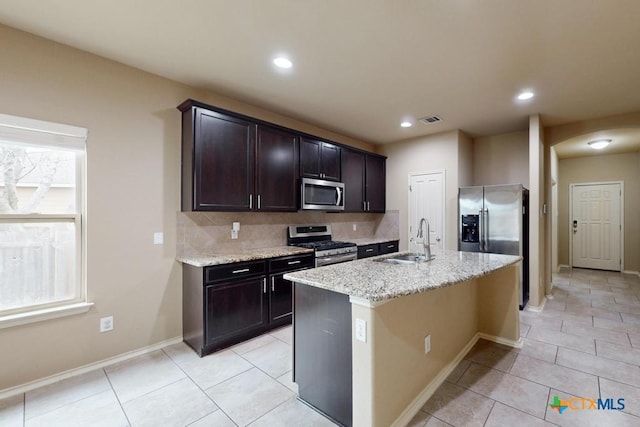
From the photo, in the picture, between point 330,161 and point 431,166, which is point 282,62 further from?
point 431,166

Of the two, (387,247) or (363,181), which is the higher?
(363,181)

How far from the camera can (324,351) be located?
1.91 meters

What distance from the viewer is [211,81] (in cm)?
301

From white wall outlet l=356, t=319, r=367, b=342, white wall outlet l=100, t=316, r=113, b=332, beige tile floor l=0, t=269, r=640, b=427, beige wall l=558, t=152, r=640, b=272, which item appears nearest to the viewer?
white wall outlet l=356, t=319, r=367, b=342

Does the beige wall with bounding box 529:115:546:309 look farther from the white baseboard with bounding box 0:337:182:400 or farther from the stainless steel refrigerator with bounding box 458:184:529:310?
the white baseboard with bounding box 0:337:182:400

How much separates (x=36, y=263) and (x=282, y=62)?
8.52 ft

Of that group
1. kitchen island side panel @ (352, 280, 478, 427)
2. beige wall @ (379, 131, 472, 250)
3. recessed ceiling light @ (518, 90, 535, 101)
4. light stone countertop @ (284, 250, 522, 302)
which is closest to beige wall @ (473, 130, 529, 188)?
beige wall @ (379, 131, 472, 250)

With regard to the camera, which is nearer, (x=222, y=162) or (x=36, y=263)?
(x=36, y=263)

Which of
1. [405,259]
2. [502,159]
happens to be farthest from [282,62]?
[502,159]

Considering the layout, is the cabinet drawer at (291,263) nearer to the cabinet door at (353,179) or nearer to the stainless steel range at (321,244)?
the stainless steel range at (321,244)

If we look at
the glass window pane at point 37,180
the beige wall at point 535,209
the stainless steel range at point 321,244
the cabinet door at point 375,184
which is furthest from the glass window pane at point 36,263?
the beige wall at point 535,209

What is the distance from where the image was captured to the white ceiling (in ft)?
6.46

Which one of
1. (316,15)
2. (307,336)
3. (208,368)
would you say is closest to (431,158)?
(316,15)

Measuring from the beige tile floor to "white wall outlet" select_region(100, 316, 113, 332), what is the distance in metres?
0.33
